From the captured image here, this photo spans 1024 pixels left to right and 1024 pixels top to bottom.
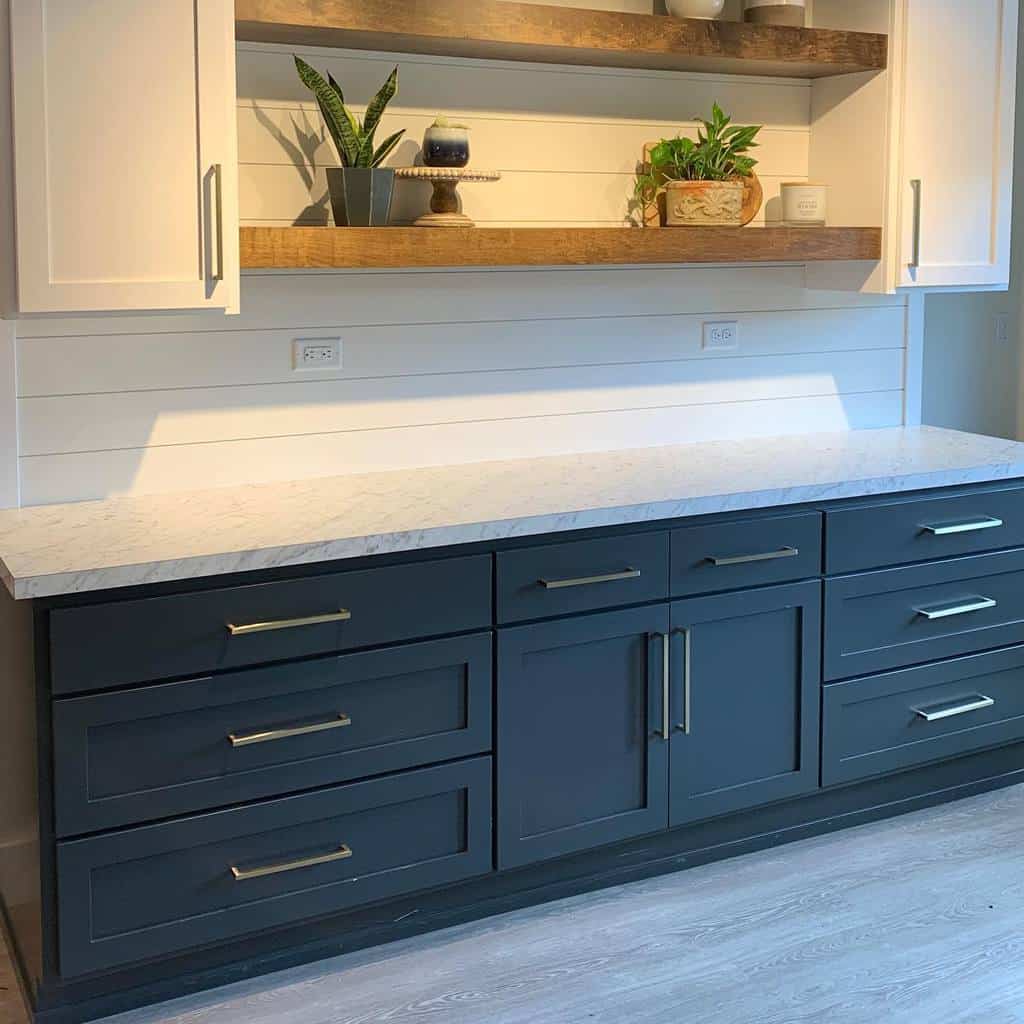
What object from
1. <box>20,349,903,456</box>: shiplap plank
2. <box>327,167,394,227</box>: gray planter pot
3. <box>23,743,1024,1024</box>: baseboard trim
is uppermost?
<box>327,167,394,227</box>: gray planter pot

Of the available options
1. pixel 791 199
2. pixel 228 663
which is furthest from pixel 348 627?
pixel 791 199

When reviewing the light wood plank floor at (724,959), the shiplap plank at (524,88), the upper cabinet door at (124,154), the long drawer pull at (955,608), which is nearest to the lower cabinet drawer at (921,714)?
the long drawer pull at (955,608)

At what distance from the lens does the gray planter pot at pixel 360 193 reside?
2.72 m

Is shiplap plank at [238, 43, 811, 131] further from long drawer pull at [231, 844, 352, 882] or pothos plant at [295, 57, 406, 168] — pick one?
long drawer pull at [231, 844, 352, 882]

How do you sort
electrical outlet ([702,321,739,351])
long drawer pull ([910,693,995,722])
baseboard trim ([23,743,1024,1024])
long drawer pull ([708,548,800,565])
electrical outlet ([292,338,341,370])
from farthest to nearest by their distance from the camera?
electrical outlet ([702,321,739,351])
long drawer pull ([910,693,995,722])
electrical outlet ([292,338,341,370])
long drawer pull ([708,548,800,565])
baseboard trim ([23,743,1024,1024])

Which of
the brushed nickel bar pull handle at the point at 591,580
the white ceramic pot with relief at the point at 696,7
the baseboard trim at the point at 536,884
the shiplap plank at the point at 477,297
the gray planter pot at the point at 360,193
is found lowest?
the baseboard trim at the point at 536,884

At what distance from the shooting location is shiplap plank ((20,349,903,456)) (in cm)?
276

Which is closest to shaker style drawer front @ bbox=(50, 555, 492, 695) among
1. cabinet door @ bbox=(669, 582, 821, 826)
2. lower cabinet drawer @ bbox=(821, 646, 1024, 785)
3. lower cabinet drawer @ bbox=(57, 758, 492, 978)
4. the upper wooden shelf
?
lower cabinet drawer @ bbox=(57, 758, 492, 978)

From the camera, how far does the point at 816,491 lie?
2928 millimetres

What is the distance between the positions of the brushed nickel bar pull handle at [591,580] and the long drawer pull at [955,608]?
2.62 ft

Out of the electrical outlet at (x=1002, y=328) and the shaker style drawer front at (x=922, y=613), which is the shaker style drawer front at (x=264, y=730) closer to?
the shaker style drawer front at (x=922, y=613)

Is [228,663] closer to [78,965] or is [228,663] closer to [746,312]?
[78,965]

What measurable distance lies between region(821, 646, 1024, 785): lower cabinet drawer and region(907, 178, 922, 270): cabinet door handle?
38.3 inches

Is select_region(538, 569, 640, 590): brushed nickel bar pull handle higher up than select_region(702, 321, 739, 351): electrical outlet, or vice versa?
select_region(702, 321, 739, 351): electrical outlet
